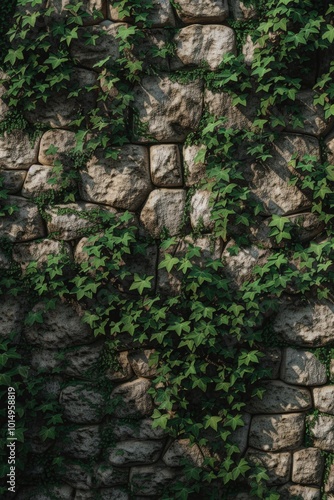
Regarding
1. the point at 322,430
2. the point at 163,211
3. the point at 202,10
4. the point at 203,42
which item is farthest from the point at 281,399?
the point at 202,10

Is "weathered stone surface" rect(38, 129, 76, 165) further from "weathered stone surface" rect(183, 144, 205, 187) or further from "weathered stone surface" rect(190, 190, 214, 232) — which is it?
"weathered stone surface" rect(190, 190, 214, 232)

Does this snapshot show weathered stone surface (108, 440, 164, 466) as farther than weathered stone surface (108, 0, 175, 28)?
Yes

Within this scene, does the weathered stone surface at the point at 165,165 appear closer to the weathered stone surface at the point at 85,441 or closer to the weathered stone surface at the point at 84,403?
the weathered stone surface at the point at 84,403

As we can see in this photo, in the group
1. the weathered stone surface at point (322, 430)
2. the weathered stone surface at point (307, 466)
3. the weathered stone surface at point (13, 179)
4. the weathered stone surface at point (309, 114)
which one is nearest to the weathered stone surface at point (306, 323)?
the weathered stone surface at point (322, 430)

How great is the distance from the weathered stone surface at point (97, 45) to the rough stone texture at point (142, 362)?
5.75 ft

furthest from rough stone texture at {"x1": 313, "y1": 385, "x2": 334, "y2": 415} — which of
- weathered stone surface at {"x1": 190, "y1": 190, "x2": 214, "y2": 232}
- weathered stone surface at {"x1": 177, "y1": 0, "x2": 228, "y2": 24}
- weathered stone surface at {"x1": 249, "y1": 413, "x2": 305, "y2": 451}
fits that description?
weathered stone surface at {"x1": 177, "y1": 0, "x2": 228, "y2": 24}

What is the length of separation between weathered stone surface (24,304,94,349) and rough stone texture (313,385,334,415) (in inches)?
55.9

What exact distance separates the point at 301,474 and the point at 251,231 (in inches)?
60.3

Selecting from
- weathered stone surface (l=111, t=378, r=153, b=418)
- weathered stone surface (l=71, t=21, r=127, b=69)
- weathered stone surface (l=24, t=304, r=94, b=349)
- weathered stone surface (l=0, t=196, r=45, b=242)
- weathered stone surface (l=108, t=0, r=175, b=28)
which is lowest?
weathered stone surface (l=111, t=378, r=153, b=418)

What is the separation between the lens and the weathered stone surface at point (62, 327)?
3.47 metres

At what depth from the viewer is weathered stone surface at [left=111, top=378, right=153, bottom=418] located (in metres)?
3.49

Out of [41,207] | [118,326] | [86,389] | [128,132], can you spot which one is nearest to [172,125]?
[128,132]

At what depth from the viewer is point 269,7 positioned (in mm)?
3338

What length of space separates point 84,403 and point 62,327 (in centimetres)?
49
